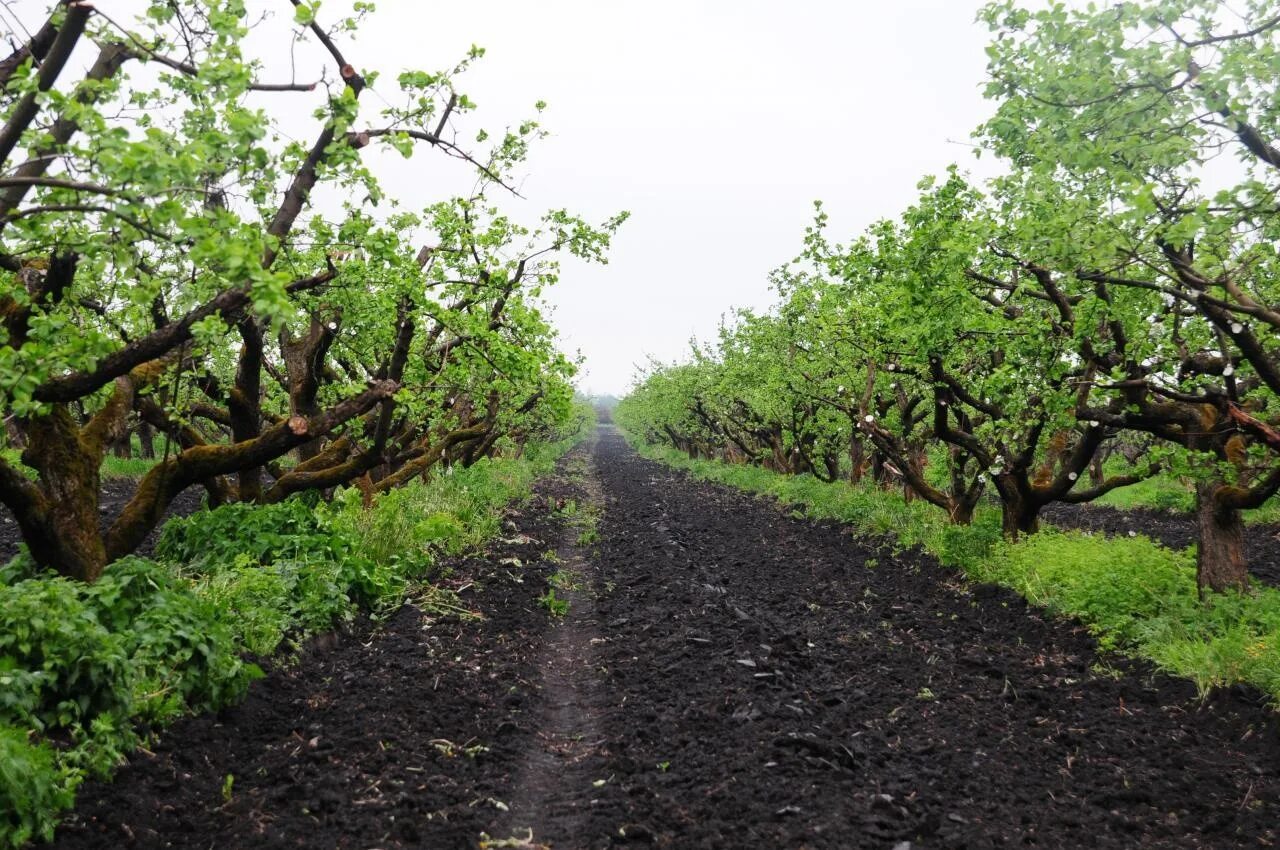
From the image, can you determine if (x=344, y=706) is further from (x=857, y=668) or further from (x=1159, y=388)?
(x=1159, y=388)

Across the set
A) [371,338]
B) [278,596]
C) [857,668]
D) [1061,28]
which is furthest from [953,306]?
[278,596]

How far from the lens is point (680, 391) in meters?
42.2

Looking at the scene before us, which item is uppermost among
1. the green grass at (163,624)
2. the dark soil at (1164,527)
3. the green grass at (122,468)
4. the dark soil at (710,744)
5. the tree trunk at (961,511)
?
the green grass at (122,468)

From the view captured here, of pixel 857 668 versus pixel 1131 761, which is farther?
pixel 857 668

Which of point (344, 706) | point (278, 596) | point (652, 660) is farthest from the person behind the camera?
point (652, 660)

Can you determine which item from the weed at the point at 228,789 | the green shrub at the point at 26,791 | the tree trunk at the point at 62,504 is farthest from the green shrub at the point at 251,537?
the green shrub at the point at 26,791

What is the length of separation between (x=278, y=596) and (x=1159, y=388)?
415 inches

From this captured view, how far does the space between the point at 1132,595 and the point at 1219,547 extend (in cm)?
126

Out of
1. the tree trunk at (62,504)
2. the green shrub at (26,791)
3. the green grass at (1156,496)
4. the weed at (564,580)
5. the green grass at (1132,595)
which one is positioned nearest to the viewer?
the green shrub at (26,791)

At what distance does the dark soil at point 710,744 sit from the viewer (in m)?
5.70

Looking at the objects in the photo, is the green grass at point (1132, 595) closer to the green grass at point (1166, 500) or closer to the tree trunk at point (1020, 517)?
the tree trunk at point (1020, 517)

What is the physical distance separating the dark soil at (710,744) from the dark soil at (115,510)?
6.88 m

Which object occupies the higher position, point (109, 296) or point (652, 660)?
point (109, 296)

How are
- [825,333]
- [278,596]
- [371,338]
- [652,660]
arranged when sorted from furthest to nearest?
1. [825,333]
2. [371,338]
3. [652,660]
4. [278,596]
